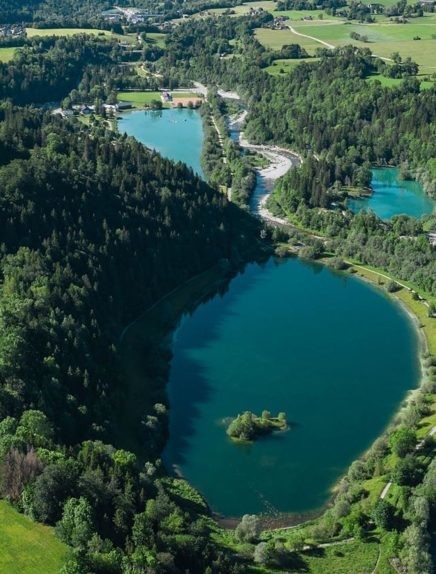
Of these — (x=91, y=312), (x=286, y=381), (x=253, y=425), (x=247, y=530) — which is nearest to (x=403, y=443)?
(x=253, y=425)

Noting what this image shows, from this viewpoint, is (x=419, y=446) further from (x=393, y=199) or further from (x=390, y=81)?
(x=390, y=81)

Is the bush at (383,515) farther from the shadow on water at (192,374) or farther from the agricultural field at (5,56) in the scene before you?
the agricultural field at (5,56)

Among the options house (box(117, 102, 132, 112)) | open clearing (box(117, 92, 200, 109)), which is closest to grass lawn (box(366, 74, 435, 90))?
open clearing (box(117, 92, 200, 109))

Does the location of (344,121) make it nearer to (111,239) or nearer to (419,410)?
(111,239)

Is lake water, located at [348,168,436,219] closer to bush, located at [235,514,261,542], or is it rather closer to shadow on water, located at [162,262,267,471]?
shadow on water, located at [162,262,267,471]

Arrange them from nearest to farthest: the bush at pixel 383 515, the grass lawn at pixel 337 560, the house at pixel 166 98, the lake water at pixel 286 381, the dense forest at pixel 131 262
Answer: the dense forest at pixel 131 262 < the grass lawn at pixel 337 560 < the bush at pixel 383 515 < the lake water at pixel 286 381 < the house at pixel 166 98

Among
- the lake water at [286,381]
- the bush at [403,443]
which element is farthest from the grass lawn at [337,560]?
the bush at [403,443]
